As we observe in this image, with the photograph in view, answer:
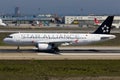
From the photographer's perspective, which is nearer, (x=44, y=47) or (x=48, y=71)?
→ (x=48, y=71)

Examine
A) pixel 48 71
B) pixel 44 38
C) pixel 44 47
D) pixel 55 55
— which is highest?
pixel 44 38

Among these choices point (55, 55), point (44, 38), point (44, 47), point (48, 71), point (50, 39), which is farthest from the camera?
point (50, 39)

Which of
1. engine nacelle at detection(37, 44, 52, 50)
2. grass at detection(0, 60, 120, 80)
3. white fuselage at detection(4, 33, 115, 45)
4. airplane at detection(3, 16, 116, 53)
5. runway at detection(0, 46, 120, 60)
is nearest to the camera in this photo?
grass at detection(0, 60, 120, 80)

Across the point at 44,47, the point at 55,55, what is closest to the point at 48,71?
the point at 55,55

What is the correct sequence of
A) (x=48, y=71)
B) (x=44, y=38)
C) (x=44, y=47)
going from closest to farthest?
(x=48, y=71), (x=44, y=47), (x=44, y=38)

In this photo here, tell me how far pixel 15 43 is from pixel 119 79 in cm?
3553

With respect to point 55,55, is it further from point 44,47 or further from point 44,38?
point 44,38

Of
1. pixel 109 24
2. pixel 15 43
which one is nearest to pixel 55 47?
pixel 15 43

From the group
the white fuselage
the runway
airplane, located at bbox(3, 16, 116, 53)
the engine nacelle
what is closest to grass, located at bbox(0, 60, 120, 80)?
the runway

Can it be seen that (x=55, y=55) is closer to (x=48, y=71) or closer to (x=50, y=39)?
(x=50, y=39)

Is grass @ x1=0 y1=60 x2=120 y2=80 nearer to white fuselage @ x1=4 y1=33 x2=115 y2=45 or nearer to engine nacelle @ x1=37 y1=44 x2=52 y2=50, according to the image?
engine nacelle @ x1=37 y1=44 x2=52 y2=50

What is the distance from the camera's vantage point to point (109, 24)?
206 ft

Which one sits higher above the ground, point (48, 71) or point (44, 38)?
point (44, 38)

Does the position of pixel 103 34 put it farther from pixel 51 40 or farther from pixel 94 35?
pixel 51 40
